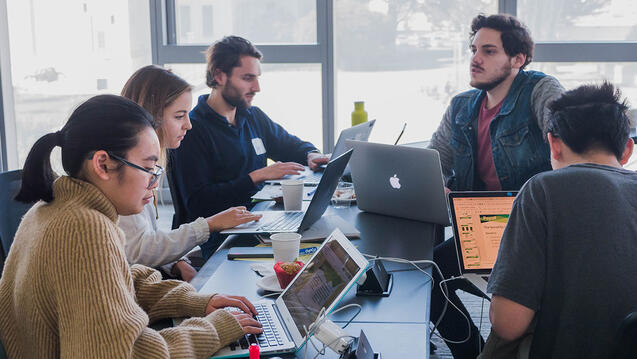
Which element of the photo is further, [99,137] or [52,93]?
[52,93]

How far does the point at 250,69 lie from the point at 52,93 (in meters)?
2.86

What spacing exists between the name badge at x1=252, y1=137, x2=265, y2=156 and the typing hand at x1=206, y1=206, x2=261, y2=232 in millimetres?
986

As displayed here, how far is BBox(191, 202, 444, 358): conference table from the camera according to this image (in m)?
1.36

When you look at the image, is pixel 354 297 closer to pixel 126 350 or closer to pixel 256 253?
pixel 256 253

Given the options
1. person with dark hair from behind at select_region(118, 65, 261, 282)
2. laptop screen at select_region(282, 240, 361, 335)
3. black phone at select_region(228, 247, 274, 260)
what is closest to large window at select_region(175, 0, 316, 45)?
person with dark hair from behind at select_region(118, 65, 261, 282)

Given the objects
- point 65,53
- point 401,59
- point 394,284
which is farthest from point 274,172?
point 65,53

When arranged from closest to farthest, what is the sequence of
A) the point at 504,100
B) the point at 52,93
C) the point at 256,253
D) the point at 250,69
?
the point at 256,253, the point at 504,100, the point at 250,69, the point at 52,93

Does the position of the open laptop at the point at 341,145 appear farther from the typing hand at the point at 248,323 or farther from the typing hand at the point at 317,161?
the typing hand at the point at 248,323

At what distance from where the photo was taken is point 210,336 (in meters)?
1.28

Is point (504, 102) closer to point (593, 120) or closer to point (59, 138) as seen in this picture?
point (593, 120)

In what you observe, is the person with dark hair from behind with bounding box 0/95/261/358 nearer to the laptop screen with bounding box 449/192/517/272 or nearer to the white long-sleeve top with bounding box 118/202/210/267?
the white long-sleeve top with bounding box 118/202/210/267

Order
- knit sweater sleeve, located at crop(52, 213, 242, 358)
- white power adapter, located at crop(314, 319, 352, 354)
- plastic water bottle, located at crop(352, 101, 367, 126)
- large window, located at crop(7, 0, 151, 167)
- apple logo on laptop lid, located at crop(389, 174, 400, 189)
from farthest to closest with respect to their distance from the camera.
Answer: large window, located at crop(7, 0, 151, 167) < plastic water bottle, located at crop(352, 101, 367, 126) < apple logo on laptop lid, located at crop(389, 174, 400, 189) < white power adapter, located at crop(314, 319, 352, 354) < knit sweater sleeve, located at crop(52, 213, 242, 358)

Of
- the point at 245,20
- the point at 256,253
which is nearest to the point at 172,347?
the point at 256,253

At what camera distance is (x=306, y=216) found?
207 centimetres
